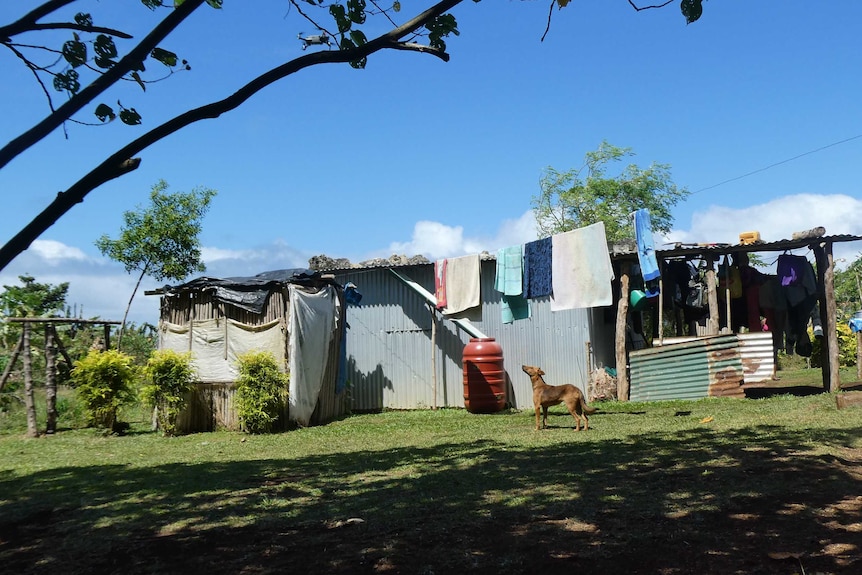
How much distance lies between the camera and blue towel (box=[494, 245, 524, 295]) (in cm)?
1443

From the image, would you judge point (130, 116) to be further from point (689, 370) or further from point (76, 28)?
point (689, 370)

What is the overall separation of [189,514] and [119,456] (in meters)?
4.85

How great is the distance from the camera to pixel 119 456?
32.8 feet

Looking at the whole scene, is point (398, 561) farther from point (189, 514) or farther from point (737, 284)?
point (737, 284)

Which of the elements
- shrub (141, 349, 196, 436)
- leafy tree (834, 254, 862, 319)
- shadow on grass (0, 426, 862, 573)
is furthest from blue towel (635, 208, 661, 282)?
leafy tree (834, 254, 862, 319)

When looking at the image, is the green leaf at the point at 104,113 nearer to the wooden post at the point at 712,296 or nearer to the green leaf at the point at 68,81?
A: the green leaf at the point at 68,81

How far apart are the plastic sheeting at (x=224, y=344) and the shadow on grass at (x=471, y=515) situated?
15.0 feet

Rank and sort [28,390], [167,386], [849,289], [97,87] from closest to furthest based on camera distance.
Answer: [97,87]
[167,386]
[28,390]
[849,289]

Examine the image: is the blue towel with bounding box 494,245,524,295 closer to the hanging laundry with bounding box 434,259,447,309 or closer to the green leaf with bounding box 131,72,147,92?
the hanging laundry with bounding box 434,259,447,309

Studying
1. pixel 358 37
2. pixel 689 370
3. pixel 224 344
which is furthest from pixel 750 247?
pixel 358 37

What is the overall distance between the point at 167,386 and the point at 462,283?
6.07 meters

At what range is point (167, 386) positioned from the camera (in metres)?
12.3

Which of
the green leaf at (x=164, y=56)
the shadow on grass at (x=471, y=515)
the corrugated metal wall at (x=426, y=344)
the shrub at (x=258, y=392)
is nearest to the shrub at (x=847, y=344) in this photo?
the corrugated metal wall at (x=426, y=344)

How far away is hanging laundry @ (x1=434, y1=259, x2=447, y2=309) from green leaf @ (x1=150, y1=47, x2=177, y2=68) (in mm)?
11619
